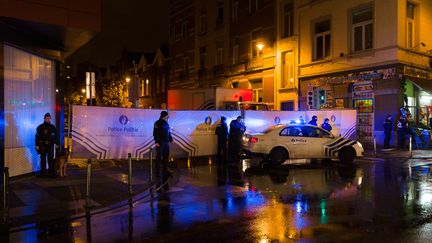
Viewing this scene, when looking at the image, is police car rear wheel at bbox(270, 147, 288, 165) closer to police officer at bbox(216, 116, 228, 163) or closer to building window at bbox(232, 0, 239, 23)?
police officer at bbox(216, 116, 228, 163)

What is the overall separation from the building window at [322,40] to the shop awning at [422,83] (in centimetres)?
519

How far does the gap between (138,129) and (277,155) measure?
4810 millimetres

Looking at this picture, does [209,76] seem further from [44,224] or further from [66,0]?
[44,224]

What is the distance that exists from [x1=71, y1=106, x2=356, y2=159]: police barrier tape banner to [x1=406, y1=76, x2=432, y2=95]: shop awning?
827 cm

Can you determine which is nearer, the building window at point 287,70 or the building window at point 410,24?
the building window at point 410,24

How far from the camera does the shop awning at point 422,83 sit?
2280cm

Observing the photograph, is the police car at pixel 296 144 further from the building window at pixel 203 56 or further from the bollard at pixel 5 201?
the building window at pixel 203 56

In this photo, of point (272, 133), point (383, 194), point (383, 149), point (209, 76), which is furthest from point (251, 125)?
point (209, 76)

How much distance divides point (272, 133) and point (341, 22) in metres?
12.5

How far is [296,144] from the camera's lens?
1535 centimetres

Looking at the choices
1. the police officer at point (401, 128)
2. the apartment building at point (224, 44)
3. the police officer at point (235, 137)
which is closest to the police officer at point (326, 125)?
the police officer at point (401, 128)

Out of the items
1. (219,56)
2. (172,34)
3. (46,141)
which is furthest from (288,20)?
(46,141)

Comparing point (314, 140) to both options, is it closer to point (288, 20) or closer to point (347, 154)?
point (347, 154)

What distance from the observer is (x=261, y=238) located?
6387 mm
